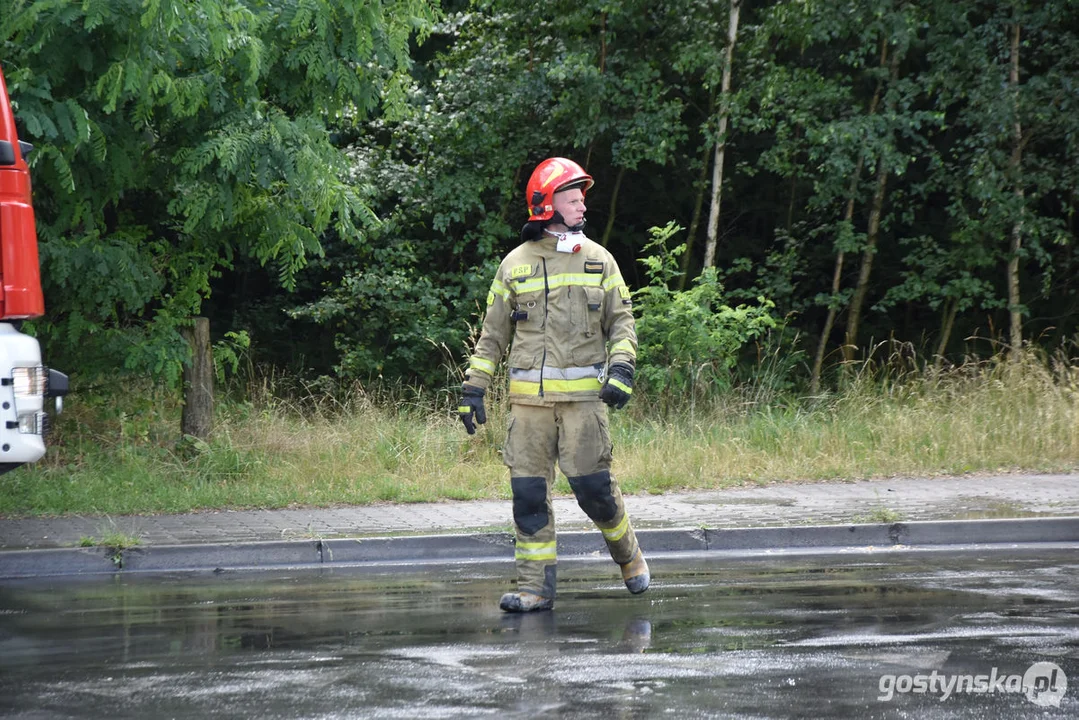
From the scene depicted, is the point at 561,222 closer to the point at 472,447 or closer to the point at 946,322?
the point at 472,447

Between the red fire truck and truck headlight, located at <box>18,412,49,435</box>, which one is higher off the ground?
the red fire truck

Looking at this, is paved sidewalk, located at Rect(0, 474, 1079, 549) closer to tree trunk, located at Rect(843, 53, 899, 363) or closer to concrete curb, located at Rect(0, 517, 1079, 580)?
concrete curb, located at Rect(0, 517, 1079, 580)

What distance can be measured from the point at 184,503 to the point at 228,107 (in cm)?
304

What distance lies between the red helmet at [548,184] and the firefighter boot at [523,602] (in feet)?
6.02

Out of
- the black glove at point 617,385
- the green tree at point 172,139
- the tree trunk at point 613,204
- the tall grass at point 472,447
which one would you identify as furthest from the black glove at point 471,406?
the tree trunk at point 613,204

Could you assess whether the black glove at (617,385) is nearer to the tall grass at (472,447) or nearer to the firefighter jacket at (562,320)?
the firefighter jacket at (562,320)

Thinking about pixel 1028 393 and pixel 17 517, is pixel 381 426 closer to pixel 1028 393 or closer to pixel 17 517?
pixel 17 517

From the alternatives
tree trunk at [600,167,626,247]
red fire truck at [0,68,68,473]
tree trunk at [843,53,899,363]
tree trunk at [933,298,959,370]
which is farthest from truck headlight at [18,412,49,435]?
tree trunk at [933,298,959,370]

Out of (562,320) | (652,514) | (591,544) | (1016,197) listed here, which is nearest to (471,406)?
(562,320)

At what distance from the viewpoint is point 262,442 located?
1193 centimetres

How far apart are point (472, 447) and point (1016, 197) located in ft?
27.6

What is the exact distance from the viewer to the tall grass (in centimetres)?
1055

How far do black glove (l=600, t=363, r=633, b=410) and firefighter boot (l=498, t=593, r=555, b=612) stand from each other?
39.9 inches

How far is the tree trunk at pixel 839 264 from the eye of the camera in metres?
17.5
